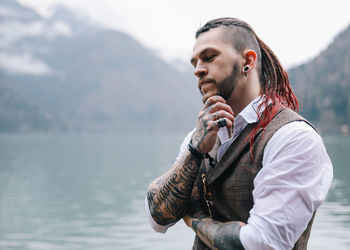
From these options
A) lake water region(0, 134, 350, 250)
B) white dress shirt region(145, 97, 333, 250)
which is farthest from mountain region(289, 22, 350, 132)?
white dress shirt region(145, 97, 333, 250)

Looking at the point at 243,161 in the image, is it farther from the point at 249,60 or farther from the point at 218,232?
the point at 249,60

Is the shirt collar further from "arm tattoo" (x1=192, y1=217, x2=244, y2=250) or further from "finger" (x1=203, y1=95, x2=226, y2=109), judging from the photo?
"arm tattoo" (x1=192, y1=217, x2=244, y2=250)

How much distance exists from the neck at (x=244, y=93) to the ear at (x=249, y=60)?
0.04 metres

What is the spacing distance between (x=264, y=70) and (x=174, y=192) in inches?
31.4

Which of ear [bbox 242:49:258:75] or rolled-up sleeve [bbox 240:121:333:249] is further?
ear [bbox 242:49:258:75]

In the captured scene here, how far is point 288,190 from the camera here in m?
1.84

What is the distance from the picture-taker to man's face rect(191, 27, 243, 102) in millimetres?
2199

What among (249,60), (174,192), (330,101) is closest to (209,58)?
(249,60)

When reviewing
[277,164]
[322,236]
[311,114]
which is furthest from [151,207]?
[311,114]

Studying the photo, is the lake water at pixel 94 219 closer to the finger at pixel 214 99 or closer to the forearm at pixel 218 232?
the forearm at pixel 218 232

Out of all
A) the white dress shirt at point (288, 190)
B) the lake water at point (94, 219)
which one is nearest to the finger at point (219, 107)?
the white dress shirt at point (288, 190)

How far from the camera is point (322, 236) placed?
16.4 m

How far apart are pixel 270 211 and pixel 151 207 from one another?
2.59 ft

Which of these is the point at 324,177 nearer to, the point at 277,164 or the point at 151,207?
the point at 277,164
